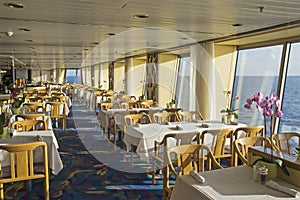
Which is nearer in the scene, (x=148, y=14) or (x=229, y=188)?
(x=229, y=188)

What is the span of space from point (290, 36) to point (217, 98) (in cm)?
248

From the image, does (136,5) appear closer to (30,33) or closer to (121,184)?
(121,184)

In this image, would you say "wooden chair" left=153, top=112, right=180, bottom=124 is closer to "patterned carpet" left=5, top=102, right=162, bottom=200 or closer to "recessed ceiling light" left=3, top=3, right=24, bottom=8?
"patterned carpet" left=5, top=102, right=162, bottom=200

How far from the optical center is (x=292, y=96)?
6.38m

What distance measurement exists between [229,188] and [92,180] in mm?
2644

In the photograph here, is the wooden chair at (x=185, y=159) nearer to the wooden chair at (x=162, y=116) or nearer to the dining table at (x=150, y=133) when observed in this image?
the dining table at (x=150, y=133)

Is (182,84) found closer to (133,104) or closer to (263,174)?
(133,104)

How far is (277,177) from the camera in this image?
90.4 inches

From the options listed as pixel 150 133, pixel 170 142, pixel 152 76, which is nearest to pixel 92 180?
pixel 150 133

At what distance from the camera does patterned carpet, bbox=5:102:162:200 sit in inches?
147

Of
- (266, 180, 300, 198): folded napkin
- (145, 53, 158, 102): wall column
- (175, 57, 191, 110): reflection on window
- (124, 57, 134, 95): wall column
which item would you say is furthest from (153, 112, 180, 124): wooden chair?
(124, 57, 134, 95): wall column

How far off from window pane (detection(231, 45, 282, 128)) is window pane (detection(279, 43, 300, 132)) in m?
0.36

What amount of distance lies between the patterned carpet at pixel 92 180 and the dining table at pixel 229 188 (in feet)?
4.91

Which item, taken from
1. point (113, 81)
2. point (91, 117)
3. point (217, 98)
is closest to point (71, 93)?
point (113, 81)
